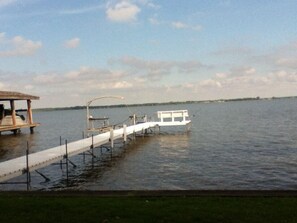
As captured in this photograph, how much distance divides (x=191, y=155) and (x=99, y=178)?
10922mm

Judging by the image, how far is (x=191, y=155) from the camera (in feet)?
103

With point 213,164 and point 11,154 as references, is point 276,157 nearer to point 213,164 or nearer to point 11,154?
point 213,164
